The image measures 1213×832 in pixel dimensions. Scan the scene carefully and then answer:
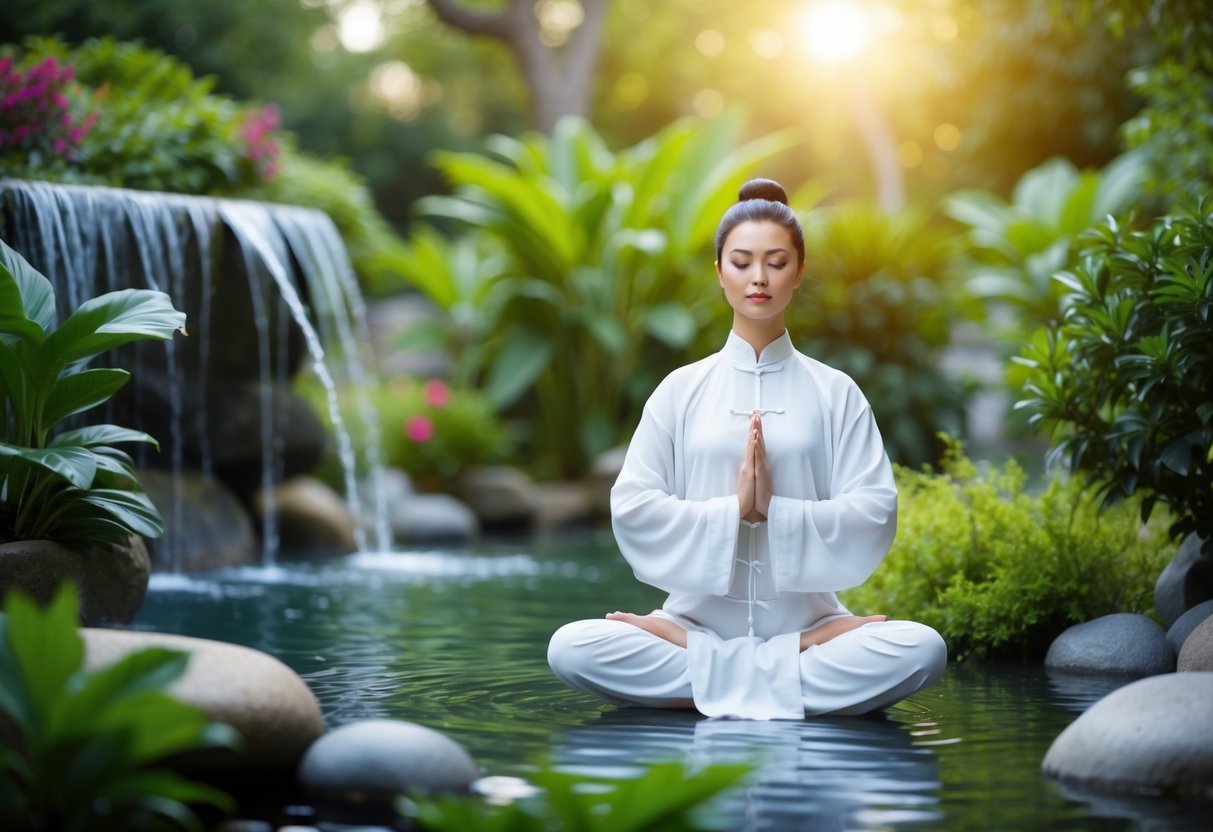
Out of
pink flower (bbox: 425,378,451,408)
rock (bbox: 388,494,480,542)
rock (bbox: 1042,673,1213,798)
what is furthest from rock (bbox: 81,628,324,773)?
pink flower (bbox: 425,378,451,408)

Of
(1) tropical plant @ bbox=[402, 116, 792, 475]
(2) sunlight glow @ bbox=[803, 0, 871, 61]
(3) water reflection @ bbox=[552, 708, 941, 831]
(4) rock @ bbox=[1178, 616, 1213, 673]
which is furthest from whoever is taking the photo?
(2) sunlight glow @ bbox=[803, 0, 871, 61]

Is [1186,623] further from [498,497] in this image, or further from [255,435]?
[498,497]

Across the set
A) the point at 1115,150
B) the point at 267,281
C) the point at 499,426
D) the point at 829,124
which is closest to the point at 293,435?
the point at 267,281

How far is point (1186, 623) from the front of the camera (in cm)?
570

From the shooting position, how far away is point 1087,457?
6.34m

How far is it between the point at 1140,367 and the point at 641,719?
99.1 inches

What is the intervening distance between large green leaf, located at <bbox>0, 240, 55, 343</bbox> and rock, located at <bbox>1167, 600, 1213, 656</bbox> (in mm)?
4402

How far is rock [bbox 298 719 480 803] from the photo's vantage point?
143 inches

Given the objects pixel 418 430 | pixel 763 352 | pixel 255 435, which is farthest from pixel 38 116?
pixel 763 352

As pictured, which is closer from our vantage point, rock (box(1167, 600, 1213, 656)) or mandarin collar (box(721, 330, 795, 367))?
mandarin collar (box(721, 330, 795, 367))

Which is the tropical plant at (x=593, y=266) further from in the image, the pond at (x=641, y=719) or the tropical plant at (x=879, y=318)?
the pond at (x=641, y=719)

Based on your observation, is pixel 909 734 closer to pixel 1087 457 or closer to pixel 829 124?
pixel 1087 457

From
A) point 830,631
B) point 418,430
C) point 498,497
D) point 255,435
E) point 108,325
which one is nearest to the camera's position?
point 830,631

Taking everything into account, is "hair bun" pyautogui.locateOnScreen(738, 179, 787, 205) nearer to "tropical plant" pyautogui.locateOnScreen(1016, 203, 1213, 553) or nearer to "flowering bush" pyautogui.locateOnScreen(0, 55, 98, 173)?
"tropical plant" pyautogui.locateOnScreen(1016, 203, 1213, 553)
